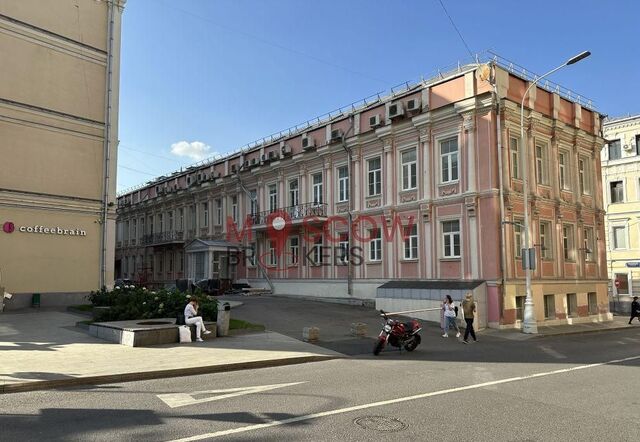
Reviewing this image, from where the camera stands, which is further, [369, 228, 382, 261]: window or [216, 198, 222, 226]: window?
[216, 198, 222, 226]: window

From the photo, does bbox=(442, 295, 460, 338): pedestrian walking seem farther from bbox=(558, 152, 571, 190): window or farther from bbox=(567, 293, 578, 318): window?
bbox=(558, 152, 571, 190): window

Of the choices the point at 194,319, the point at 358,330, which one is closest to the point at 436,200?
the point at 358,330

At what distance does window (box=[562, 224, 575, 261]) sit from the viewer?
87.0ft

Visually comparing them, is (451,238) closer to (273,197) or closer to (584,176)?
(584,176)

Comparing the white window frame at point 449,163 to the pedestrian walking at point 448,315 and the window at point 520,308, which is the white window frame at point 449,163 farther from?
the pedestrian walking at point 448,315

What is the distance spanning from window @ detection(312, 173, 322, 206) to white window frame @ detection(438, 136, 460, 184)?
348 inches

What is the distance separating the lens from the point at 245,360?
11.6 metres

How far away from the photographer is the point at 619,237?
1678 inches

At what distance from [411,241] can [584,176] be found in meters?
10.8

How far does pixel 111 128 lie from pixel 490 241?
18.9 metres

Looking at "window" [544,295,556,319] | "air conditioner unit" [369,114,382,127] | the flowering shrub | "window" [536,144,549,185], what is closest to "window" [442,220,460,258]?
"window" [544,295,556,319]

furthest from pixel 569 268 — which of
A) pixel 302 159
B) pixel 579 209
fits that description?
pixel 302 159

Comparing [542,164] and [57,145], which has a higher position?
[57,145]

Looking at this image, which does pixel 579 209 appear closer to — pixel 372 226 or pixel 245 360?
pixel 372 226
